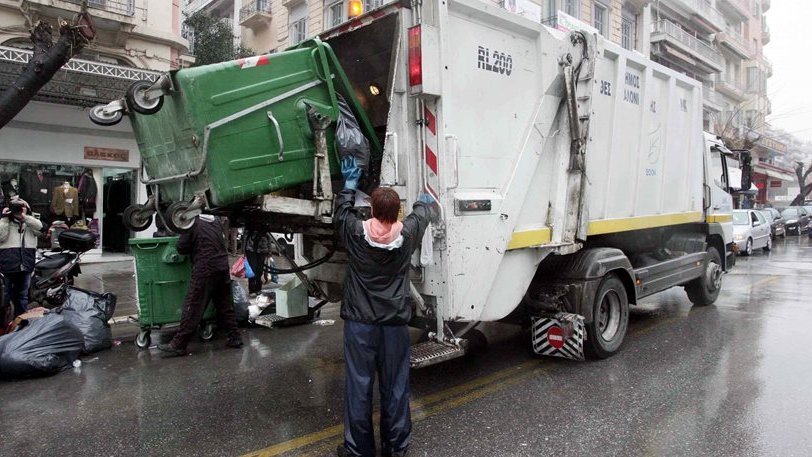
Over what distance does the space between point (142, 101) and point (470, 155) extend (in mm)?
2160

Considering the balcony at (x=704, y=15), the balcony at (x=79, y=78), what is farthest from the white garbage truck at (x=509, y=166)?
the balcony at (x=704, y=15)

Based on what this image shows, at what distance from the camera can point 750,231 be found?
15.5 meters

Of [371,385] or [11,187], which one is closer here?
[371,385]

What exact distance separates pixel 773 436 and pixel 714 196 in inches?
199

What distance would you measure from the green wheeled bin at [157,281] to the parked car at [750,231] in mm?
14172

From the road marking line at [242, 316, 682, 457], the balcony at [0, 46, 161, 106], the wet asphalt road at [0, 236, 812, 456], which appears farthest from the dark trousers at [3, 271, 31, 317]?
the road marking line at [242, 316, 682, 457]

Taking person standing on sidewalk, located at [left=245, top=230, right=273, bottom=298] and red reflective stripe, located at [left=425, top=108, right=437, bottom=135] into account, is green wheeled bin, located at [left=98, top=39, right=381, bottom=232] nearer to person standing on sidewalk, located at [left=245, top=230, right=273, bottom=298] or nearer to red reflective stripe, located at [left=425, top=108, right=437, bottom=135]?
red reflective stripe, located at [left=425, top=108, right=437, bottom=135]

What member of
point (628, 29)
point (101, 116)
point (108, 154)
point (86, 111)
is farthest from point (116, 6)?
point (628, 29)

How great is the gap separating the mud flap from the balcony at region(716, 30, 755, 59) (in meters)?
36.3

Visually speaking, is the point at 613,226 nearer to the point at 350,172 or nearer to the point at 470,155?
the point at 470,155

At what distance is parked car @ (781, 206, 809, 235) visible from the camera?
2472 cm

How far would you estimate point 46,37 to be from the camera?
228 inches

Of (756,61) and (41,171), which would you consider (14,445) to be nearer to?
(41,171)

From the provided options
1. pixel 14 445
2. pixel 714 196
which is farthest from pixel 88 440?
pixel 714 196
